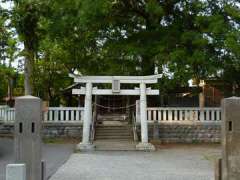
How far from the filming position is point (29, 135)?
368 inches

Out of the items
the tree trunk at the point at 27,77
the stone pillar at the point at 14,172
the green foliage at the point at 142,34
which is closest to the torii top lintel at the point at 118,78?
the green foliage at the point at 142,34

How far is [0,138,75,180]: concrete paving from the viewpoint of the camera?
44.6ft

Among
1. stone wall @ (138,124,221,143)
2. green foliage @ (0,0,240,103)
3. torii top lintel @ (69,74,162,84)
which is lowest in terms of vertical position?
stone wall @ (138,124,221,143)

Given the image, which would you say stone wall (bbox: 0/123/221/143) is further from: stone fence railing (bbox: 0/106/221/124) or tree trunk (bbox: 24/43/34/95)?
tree trunk (bbox: 24/43/34/95)

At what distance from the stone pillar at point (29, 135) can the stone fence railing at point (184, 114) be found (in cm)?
1493

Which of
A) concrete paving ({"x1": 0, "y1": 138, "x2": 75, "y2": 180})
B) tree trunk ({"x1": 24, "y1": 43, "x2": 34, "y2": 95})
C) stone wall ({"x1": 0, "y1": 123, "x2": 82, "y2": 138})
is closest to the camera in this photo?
concrete paving ({"x1": 0, "y1": 138, "x2": 75, "y2": 180})

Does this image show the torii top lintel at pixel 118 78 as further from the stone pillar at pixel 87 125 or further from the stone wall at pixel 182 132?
the stone wall at pixel 182 132

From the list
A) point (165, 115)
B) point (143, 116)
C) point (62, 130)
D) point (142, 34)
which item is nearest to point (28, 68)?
point (62, 130)

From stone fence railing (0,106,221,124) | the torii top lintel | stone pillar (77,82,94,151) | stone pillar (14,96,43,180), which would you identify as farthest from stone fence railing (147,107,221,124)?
stone pillar (14,96,43,180)

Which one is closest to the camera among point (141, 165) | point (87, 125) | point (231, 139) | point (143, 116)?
point (231, 139)

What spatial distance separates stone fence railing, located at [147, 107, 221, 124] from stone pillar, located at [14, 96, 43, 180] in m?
14.9

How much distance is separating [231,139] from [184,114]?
14788 millimetres

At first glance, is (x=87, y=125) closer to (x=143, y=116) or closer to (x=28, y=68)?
(x=143, y=116)

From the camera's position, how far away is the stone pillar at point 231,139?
9242 mm
